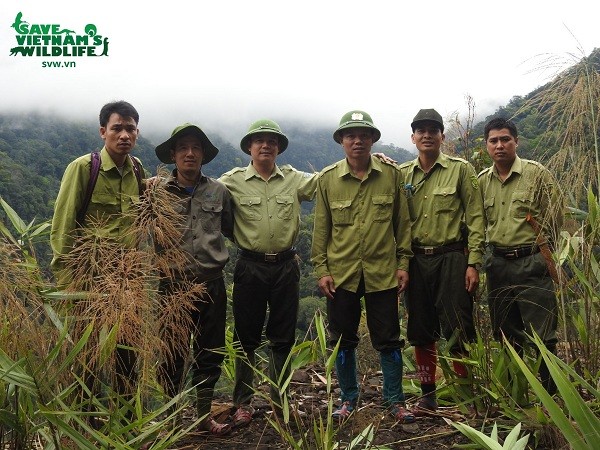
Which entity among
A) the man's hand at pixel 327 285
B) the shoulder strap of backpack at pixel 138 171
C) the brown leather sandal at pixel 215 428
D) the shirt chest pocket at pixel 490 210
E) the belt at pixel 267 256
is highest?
the shoulder strap of backpack at pixel 138 171

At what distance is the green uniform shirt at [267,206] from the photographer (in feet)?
12.7

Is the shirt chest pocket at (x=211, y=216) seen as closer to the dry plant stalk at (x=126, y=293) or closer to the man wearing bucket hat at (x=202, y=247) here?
the man wearing bucket hat at (x=202, y=247)

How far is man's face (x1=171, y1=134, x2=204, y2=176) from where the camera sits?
3676 mm

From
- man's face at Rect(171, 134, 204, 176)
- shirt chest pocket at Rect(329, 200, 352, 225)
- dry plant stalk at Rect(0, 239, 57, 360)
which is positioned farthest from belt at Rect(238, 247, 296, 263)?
dry plant stalk at Rect(0, 239, 57, 360)

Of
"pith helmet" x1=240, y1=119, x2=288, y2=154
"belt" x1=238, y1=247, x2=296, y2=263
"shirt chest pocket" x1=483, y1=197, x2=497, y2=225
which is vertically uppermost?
"pith helmet" x1=240, y1=119, x2=288, y2=154

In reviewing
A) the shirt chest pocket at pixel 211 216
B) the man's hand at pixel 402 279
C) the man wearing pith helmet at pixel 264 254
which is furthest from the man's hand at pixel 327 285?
the shirt chest pocket at pixel 211 216

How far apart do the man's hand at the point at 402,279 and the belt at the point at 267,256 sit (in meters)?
0.80

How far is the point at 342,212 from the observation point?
3850mm

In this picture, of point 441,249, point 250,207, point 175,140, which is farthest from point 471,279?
point 175,140

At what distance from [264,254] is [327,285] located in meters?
0.50

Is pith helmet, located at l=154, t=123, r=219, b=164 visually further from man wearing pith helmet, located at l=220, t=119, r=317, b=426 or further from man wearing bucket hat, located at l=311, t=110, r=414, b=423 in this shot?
man wearing bucket hat, located at l=311, t=110, r=414, b=423

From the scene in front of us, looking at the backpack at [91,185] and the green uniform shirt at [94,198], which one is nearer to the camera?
the green uniform shirt at [94,198]

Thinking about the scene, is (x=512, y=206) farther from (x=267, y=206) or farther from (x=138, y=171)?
(x=138, y=171)

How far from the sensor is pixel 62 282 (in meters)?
2.34
